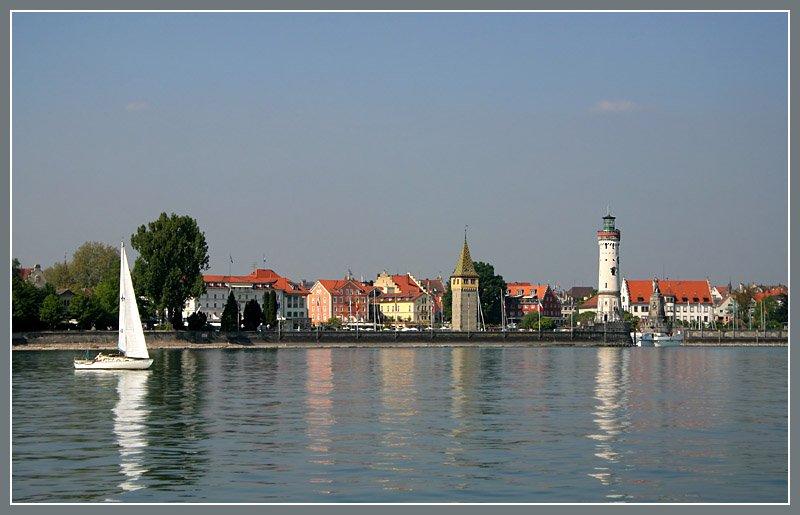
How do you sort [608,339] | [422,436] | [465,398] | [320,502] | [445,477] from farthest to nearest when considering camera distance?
[608,339] → [465,398] → [422,436] → [445,477] → [320,502]

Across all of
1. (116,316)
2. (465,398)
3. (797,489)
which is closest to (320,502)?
(797,489)

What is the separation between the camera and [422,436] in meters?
36.1

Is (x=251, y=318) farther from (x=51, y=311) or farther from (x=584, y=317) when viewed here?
(x=584, y=317)

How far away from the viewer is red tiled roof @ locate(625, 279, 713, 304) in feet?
634

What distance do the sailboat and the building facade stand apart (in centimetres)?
7895

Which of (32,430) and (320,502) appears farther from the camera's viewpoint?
(32,430)

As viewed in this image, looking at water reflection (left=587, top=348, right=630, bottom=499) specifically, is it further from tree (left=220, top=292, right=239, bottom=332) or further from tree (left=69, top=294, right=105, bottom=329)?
tree (left=69, top=294, right=105, bottom=329)

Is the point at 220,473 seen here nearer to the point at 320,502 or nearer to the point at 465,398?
the point at 320,502

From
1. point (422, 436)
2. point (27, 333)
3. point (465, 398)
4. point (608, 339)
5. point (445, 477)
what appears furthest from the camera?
point (608, 339)

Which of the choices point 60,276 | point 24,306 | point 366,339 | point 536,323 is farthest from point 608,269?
point 24,306

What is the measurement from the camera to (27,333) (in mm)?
106625

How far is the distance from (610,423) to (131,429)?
15.2 meters

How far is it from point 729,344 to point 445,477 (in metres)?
129

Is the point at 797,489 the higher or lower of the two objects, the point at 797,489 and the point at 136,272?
the lower
